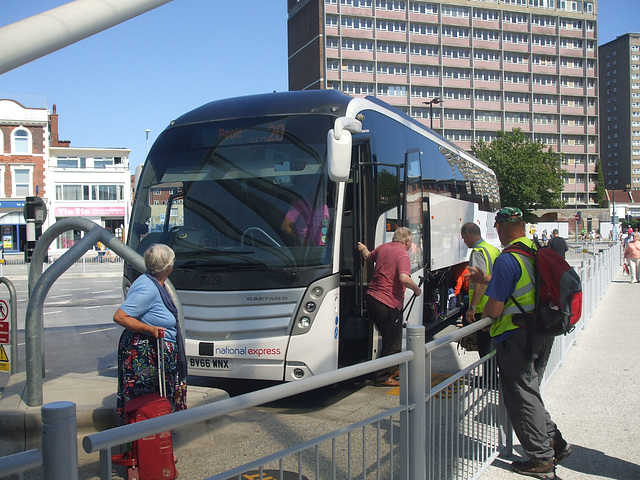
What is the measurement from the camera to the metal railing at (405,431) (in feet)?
6.77

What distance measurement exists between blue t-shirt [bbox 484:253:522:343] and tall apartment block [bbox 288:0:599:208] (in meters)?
87.0

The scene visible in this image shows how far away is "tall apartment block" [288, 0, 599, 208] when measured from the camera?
9119 centimetres

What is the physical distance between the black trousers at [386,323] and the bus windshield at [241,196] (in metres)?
1.14

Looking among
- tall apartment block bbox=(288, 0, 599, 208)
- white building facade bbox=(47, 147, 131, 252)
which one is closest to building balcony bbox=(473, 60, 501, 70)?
tall apartment block bbox=(288, 0, 599, 208)

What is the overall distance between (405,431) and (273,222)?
149 inches

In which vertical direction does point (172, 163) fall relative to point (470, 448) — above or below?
above

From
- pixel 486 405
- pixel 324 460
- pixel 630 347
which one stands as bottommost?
pixel 630 347

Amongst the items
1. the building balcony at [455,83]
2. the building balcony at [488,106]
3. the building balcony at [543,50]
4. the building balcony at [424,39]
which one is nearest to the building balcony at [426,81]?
the building balcony at [455,83]

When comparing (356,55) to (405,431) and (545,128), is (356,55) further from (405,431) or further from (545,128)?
(405,431)

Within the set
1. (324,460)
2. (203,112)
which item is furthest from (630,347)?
(324,460)

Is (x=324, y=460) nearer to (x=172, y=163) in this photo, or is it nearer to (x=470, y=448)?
(x=470, y=448)

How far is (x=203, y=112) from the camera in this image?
7.63 meters

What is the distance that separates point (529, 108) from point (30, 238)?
97186mm

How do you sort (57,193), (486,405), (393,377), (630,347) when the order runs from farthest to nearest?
1. (57,193)
2. (630,347)
3. (393,377)
4. (486,405)
